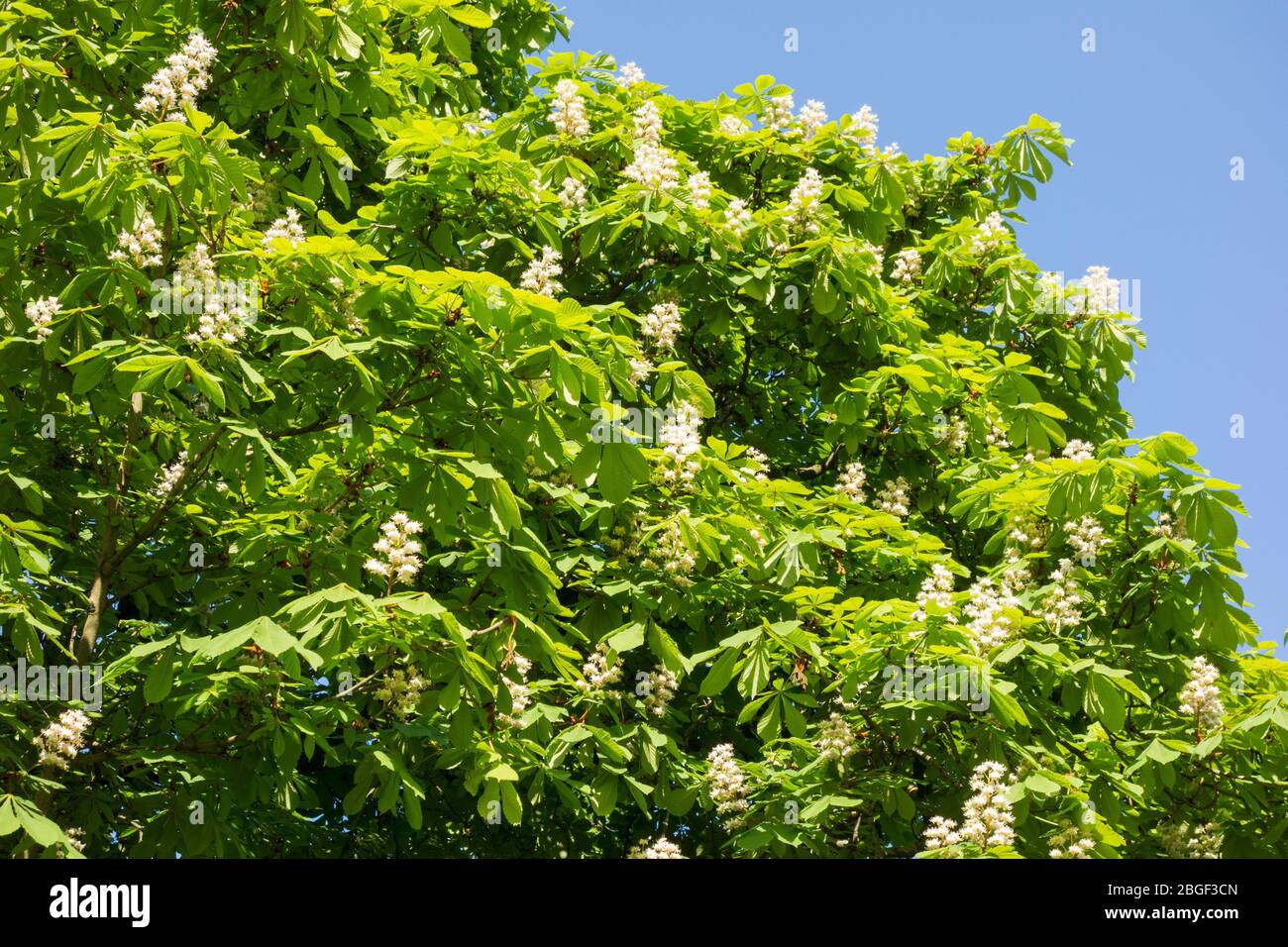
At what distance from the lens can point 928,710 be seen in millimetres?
6848

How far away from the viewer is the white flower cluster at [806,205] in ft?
30.1

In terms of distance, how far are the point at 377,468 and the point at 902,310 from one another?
4.24 meters

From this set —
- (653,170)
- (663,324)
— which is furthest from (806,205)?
(663,324)

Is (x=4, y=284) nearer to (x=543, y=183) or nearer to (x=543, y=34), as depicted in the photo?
(x=543, y=183)

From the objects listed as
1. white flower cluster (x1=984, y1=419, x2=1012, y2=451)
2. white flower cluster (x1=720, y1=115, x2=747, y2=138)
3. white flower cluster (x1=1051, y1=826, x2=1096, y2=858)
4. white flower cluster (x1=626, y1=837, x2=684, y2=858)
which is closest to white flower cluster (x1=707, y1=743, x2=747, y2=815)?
white flower cluster (x1=626, y1=837, x2=684, y2=858)

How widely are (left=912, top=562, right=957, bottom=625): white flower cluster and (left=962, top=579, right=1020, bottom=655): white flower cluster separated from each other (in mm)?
114

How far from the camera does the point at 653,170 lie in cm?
873

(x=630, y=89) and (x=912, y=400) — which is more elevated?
(x=630, y=89)

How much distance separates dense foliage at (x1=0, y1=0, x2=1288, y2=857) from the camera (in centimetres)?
627

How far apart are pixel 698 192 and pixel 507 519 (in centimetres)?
352

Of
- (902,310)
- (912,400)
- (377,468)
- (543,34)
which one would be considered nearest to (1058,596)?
(912,400)

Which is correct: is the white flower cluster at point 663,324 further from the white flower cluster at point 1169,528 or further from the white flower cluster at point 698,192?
the white flower cluster at point 1169,528

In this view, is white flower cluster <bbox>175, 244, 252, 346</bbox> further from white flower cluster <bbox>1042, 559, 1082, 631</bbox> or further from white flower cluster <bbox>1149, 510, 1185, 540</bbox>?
white flower cluster <bbox>1149, 510, 1185, 540</bbox>

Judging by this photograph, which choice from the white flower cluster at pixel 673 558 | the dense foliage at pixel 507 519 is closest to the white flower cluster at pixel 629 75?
the dense foliage at pixel 507 519
